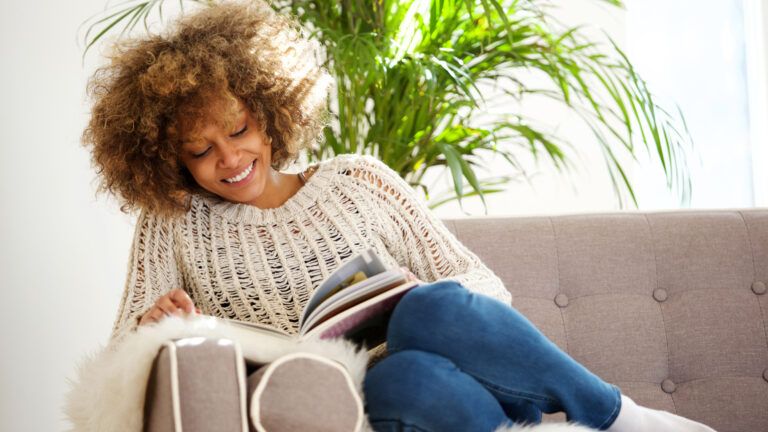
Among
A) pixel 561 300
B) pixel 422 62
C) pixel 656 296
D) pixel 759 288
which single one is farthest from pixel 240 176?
pixel 759 288

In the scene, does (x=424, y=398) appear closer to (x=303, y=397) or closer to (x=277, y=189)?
(x=303, y=397)

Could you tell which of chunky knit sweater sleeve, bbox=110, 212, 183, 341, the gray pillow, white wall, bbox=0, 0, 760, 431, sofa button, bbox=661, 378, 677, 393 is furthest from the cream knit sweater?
the gray pillow

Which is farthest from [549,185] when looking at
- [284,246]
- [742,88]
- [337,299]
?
[337,299]

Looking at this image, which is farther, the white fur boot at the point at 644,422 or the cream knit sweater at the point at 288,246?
the cream knit sweater at the point at 288,246

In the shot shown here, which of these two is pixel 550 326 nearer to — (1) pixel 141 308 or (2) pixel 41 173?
(1) pixel 141 308

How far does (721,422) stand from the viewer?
63.1 inches

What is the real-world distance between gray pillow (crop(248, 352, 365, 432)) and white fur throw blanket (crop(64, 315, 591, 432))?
1.2 inches

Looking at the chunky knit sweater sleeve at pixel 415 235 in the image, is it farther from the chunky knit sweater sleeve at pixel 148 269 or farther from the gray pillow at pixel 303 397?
the gray pillow at pixel 303 397

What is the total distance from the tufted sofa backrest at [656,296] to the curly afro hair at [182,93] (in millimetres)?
431

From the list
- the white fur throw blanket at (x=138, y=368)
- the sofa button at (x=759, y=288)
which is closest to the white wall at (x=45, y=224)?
the white fur throw blanket at (x=138, y=368)

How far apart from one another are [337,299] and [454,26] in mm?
1029

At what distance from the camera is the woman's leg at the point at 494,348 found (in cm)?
114

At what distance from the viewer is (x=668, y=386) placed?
1645 millimetres

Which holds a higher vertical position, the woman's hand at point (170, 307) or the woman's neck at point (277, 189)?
the woman's neck at point (277, 189)
